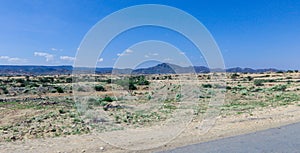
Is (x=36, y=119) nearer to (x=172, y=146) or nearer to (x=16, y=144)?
(x=16, y=144)

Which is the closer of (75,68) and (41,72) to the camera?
(75,68)

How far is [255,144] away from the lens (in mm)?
8125

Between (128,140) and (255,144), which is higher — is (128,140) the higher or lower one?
the lower one

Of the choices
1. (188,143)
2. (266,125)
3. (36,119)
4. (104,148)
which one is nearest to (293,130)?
(266,125)

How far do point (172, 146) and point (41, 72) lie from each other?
144 meters

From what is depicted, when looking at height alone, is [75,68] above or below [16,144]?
above

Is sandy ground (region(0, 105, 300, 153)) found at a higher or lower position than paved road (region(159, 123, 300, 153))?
lower

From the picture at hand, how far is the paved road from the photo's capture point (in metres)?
7.48

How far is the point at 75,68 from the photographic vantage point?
9.93 m

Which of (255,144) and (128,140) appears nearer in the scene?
(255,144)

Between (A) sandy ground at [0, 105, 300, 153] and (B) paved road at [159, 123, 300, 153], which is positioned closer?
(B) paved road at [159, 123, 300, 153]

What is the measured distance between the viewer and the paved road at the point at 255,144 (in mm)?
7480

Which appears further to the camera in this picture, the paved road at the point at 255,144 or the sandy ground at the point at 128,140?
the sandy ground at the point at 128,140

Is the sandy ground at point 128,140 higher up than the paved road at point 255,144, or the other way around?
the paved road at point 255,144
